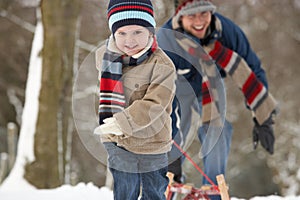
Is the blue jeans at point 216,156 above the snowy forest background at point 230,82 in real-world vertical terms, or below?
below

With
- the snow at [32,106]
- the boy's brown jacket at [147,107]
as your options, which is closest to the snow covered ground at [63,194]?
the boy's brown jacket at [147,107]

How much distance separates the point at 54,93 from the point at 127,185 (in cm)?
381

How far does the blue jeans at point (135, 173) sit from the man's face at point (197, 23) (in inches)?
45.1

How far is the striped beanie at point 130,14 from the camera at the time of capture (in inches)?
87.0

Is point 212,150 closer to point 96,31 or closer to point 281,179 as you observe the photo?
point 96,31

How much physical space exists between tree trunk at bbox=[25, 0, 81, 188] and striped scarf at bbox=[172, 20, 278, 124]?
2911 millimetres

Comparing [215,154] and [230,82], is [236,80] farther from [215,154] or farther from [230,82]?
[230,82]

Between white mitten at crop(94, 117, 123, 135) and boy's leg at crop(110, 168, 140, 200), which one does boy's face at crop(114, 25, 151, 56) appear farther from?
boy's leg at crop(110, 168, 140, 200)

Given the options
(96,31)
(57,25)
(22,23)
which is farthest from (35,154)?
(22,23)

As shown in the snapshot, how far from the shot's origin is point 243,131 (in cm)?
1230

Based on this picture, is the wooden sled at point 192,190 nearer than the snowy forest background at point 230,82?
Yes

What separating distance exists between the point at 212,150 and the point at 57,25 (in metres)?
3.30

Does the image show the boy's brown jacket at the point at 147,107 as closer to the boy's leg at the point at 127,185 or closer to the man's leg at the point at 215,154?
the boy's leg at the point at 127,185

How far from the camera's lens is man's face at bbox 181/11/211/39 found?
3.19 m
